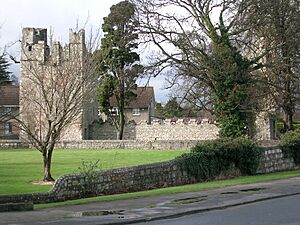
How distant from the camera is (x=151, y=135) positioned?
Result: 6688cm

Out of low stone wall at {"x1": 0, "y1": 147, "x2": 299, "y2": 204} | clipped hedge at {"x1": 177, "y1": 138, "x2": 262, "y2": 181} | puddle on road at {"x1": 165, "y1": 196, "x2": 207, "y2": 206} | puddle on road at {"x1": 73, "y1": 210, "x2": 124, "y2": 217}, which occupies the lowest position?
puddle on road at {"x1": 73, "y1": 210, "x2": 124, "y2": 217}

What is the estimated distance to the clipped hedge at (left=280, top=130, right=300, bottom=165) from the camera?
110 ft

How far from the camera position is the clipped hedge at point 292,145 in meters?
33.5

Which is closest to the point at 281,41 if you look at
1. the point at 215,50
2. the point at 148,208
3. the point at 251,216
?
the point at 215,50

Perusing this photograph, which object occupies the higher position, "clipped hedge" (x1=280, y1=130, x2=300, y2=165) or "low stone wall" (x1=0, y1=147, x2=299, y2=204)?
"clipped hedge" (x1=280, y1=130, x2=300, y2=165)

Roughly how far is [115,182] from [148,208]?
6124 millimetres

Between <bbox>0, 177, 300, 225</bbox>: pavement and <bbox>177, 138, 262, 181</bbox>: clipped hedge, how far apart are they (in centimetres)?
428

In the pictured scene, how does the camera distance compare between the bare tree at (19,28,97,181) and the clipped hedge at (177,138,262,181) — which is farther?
the bare tree at (19,28,97,181)

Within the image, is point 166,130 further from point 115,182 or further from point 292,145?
point 115,182

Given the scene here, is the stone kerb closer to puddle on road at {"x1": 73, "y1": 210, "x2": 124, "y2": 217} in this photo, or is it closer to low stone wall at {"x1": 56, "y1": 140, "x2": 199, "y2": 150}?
low stone wall at {"x1": 56, "y1": 140, "x2": 199, "y2": 150}

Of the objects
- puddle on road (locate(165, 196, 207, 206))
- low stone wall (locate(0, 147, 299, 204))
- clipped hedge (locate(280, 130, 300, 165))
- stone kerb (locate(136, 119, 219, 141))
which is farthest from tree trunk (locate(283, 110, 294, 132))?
puddle on road (locate(165, 196, 207, 206))

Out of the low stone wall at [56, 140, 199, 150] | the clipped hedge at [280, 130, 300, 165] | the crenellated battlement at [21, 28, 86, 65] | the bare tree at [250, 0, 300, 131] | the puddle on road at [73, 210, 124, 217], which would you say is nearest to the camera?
the puddle on road at [73, 210, 124, 217]

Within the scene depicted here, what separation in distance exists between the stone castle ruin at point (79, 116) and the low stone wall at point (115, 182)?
21.2ft

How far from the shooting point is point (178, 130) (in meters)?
65.2
